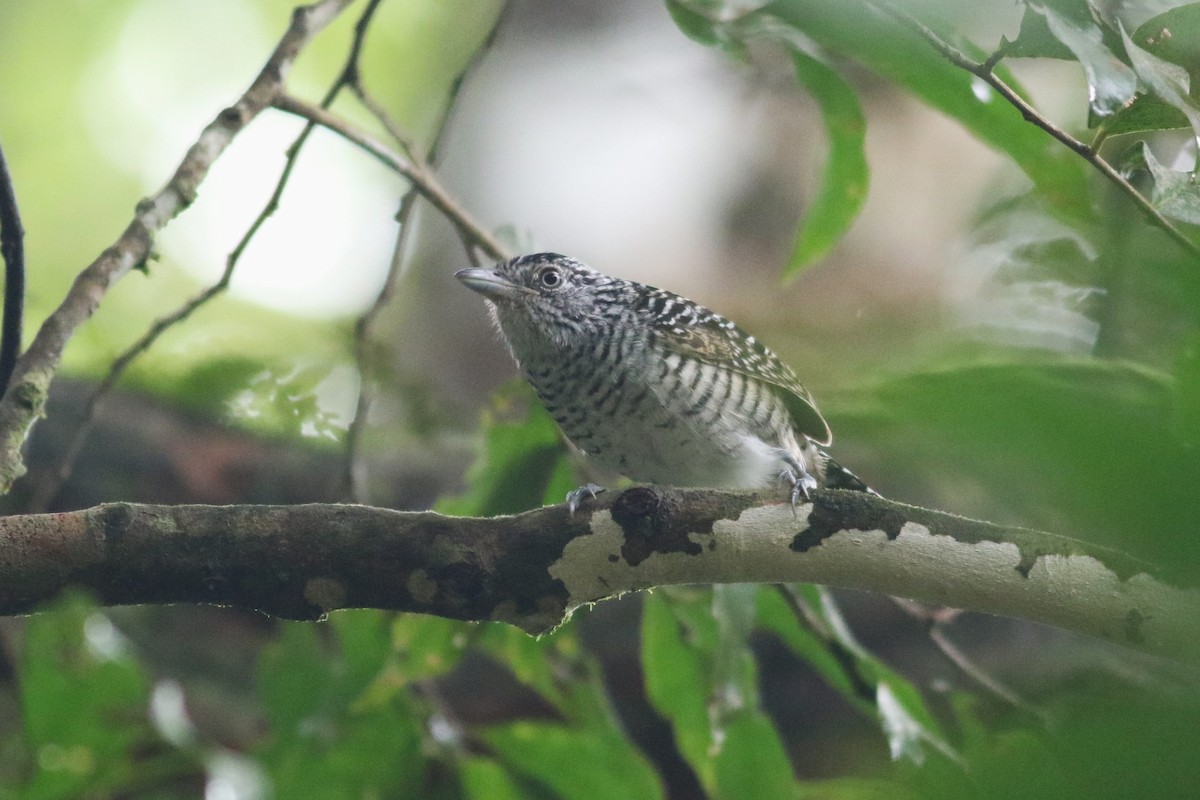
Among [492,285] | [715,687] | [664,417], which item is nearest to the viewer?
[715,687]

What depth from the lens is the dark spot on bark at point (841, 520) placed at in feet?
7.52

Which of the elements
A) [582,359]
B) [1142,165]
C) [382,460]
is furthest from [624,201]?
[1142,165]

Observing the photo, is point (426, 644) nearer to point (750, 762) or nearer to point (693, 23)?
point (750, 762)

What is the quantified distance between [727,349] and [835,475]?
74 cm

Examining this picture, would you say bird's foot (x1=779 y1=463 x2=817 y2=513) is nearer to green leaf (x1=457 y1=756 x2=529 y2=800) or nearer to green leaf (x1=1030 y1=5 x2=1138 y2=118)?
green leaf (x1=1030 y1=5 x2=1138 y2=118)

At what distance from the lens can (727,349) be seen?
12.4ft

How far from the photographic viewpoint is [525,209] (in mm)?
9133

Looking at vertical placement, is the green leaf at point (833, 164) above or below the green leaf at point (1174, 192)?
below

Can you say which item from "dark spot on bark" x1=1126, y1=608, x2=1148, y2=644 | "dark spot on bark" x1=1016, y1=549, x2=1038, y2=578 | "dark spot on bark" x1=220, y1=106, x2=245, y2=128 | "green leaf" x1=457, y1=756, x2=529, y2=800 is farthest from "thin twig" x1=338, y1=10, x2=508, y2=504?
"dark spot on bark" x1=1126, y1=608, x2=1148, y2=644

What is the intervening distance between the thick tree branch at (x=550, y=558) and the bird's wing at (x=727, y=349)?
4.35ft

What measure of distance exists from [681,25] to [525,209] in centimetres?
589

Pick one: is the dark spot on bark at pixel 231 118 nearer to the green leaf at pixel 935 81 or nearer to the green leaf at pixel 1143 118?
the green leaf at pixel 935 81

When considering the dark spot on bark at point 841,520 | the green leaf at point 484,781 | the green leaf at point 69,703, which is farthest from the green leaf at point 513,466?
the dark spot on bark at point 841,520

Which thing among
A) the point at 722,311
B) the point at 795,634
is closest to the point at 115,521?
the point at 795,634
